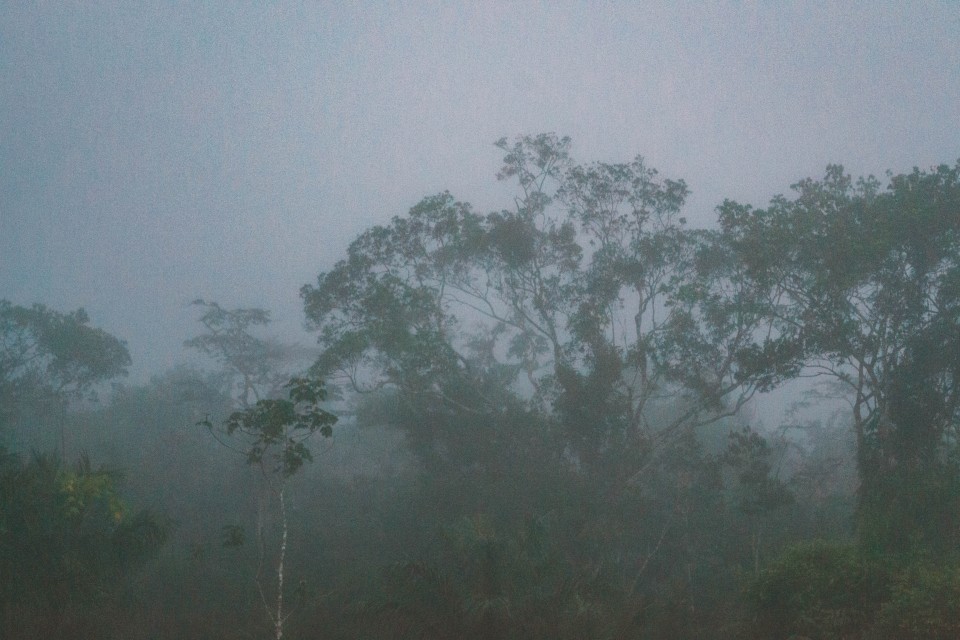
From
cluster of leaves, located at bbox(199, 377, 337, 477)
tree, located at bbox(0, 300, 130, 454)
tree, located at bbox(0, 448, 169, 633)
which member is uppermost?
tree, located at bbox(0, 300, 130, 454)

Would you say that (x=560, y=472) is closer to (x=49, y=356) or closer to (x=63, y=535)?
(x=63, y=535)

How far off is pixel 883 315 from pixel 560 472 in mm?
10272

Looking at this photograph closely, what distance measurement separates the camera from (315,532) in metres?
23.9

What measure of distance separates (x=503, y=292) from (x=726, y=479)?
15289 mm

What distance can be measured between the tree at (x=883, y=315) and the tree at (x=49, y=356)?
27.8 meters

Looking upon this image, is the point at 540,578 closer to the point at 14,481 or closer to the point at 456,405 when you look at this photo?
the point at 14,481

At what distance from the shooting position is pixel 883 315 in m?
17.2

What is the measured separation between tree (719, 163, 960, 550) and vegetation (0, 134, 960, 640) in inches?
2.2

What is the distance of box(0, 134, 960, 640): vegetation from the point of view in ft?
35.6

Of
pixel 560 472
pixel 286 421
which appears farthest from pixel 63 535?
pixel 560 472

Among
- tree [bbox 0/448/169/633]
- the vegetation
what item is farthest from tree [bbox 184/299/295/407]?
tree [bbox 0/448/169/633]

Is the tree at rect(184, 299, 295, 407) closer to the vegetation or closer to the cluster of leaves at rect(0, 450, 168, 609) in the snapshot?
the vegetation

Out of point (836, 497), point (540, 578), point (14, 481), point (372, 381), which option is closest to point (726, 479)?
point (836, 497)

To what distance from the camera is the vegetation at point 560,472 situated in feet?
35.6
